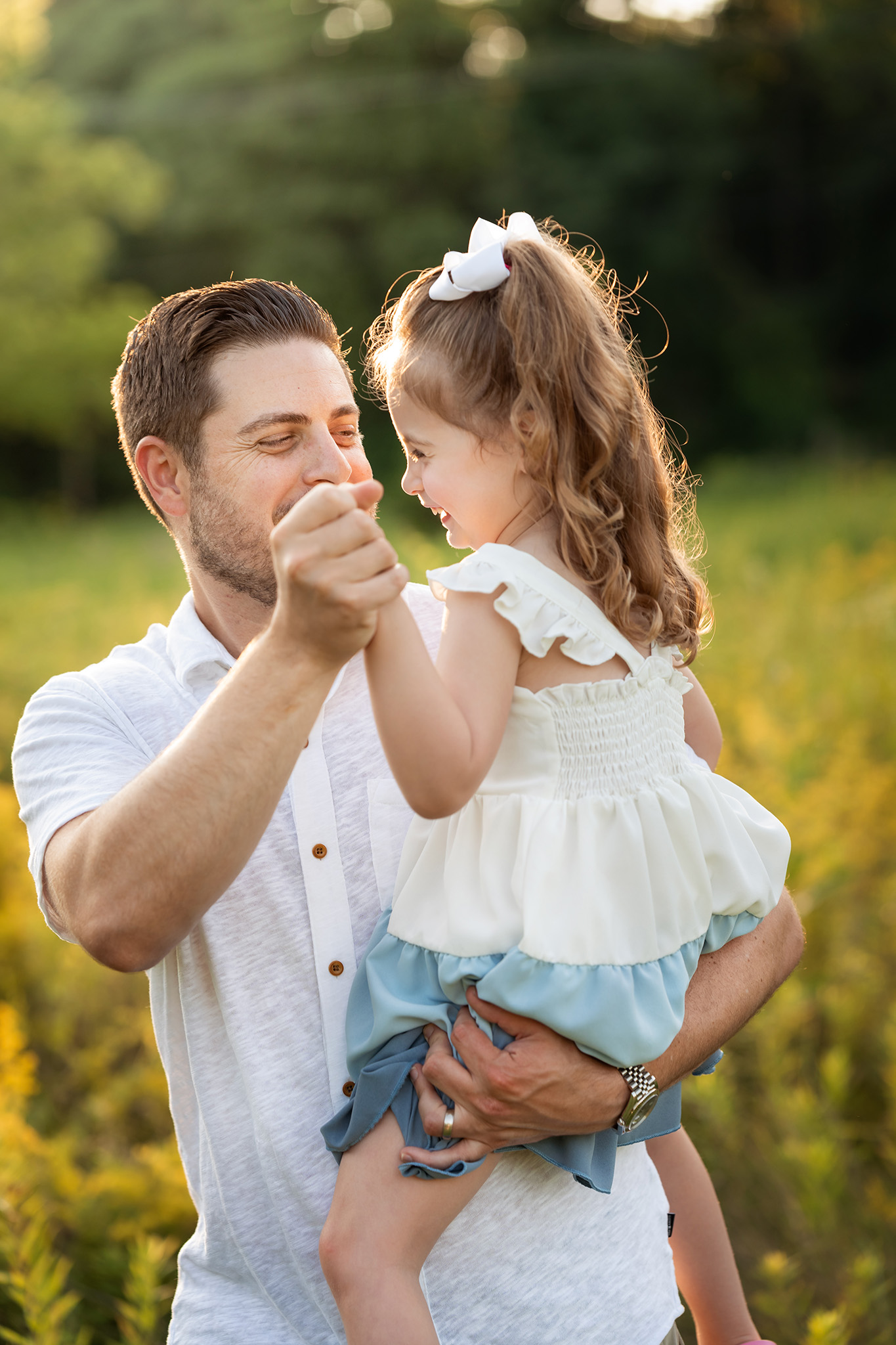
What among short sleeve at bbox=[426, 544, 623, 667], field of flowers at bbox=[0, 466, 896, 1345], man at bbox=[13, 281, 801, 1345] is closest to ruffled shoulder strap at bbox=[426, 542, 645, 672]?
short sleeve at bbox=[426, 544, 623, 667]

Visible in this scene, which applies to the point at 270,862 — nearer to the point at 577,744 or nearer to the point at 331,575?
the point at 577,744

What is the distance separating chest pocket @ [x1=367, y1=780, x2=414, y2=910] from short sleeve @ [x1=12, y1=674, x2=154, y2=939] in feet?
1.17

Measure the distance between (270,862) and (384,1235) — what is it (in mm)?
544

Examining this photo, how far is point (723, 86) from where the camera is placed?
27859mm

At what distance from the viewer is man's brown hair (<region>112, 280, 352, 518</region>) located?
195 cm

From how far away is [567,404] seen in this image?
5.37 feet

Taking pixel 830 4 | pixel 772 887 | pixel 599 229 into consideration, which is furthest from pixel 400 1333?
pixel 830 4

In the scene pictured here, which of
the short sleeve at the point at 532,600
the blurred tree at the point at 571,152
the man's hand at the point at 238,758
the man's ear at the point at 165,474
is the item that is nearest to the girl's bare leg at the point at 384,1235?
the man's hand at the point at 238,758

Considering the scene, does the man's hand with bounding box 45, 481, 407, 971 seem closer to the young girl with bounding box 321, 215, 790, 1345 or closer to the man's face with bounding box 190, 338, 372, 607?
the young girl with bounding box 321, 215, 790, 1345

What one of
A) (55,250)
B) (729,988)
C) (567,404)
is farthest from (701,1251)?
(55,250)

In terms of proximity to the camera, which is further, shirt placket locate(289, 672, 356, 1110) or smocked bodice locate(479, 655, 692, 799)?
shirt placket locate(289, 672, 356, 1110)

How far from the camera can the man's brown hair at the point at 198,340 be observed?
1948 millimetres

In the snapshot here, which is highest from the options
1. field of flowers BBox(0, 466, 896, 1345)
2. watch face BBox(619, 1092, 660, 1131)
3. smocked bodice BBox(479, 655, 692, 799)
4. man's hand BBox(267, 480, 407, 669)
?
man's hand BBox(267, 480, 407, 669)

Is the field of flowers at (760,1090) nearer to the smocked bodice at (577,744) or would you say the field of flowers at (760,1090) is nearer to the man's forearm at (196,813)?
the man's forearm at (196,813)
